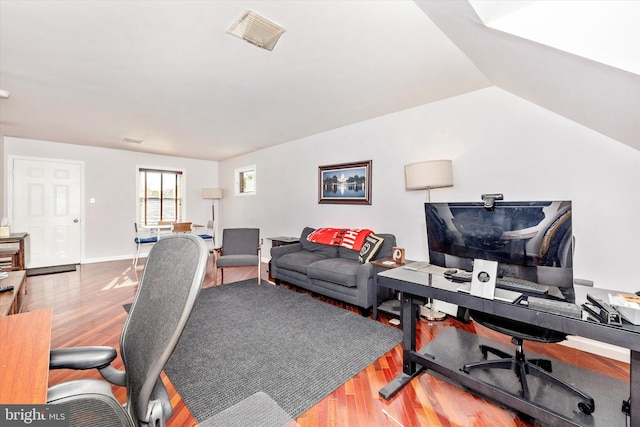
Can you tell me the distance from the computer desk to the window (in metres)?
6.38

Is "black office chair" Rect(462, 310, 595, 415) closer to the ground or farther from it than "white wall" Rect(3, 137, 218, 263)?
closer to the ground

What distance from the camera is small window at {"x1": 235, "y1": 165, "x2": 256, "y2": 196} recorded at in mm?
6211

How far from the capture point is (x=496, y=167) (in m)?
2.81

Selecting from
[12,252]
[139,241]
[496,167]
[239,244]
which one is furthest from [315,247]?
[12,252]

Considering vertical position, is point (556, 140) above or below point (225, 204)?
above

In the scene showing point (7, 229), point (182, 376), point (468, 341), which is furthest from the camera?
point (7, 229)

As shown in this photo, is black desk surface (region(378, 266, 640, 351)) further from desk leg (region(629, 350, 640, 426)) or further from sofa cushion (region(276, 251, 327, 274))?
sofa cushion (region(276, 251, 327, 274))

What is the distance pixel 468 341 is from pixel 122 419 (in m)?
2.50

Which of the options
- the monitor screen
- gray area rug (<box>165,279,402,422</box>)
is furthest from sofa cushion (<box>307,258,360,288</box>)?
the monitor screen

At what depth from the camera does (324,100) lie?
3.20 meters

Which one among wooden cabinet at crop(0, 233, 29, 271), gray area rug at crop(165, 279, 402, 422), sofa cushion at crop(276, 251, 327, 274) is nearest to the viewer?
gray area rug at crop(165, 279, 402, 422)

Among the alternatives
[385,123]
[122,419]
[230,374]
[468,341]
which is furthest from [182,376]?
[385,123]

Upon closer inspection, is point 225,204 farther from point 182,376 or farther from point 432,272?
point 432,272

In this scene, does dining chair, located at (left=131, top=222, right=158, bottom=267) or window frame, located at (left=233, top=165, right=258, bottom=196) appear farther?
window frame, located at (left=233, top=165, right=258, bottom=196)
